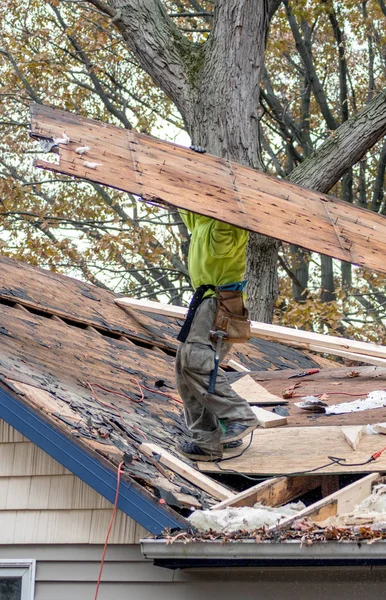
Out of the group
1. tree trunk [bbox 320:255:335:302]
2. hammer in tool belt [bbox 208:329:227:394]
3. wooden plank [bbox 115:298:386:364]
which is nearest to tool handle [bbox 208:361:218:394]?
hammer in tool belt [bbox 208:329:227:394]

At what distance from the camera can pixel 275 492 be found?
5781mm

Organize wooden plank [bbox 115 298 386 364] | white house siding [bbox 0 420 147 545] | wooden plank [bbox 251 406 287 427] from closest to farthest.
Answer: white house siding [bbox 0 420 147 545], wooden plank [bbox 251 406 287 427], wooden plank [bbox 115 298 386 364]

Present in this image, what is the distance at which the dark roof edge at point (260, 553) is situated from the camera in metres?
4.52

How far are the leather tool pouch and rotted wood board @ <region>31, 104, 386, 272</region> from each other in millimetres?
584

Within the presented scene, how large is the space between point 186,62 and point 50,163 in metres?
10.2

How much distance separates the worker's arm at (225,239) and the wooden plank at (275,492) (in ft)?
5.27

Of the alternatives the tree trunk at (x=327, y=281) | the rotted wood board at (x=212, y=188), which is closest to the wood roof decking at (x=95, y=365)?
the rotted wood board at (x=212, y=188)

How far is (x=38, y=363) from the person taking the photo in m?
6.87

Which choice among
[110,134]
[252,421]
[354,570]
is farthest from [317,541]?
[110,134]

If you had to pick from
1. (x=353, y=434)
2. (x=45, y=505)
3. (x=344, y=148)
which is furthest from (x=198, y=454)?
(x=344, y=148)

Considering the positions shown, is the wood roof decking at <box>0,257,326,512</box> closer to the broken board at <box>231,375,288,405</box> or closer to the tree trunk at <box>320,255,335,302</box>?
the broken board at <box>231,375,288,405</box>

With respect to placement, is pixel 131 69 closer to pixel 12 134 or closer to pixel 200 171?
pixel 12 134

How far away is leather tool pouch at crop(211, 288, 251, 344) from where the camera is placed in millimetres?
6496

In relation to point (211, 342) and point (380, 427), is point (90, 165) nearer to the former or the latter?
point (211, 342)
